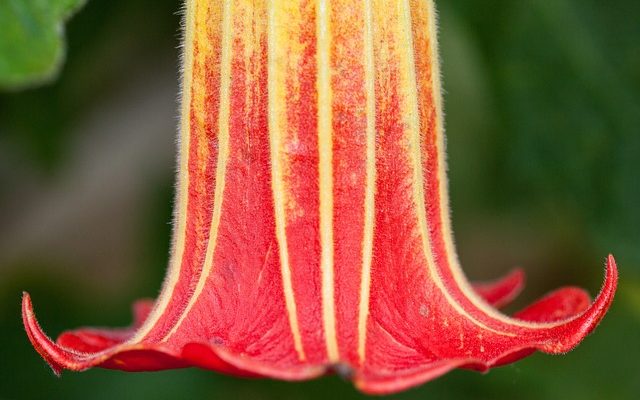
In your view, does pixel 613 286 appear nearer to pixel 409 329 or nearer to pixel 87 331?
pixel 409 329

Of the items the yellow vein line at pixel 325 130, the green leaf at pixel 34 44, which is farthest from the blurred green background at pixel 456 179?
the yellow vein line at pixel 325 130

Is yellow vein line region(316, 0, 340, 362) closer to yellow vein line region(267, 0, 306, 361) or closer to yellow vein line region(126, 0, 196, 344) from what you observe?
yellow vein line region(267, 0, 306, 361)

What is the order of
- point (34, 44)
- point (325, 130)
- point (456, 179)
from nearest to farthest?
point (325, 130) < point (34, 44) < point (456, 179)

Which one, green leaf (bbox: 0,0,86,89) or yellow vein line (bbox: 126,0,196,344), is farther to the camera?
green leaf (bbox: 0,0,86,89)

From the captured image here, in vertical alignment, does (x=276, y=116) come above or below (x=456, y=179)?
above

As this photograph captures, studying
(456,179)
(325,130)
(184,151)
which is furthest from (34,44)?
(456,179)

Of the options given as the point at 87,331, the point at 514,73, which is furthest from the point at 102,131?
the point at 87,331

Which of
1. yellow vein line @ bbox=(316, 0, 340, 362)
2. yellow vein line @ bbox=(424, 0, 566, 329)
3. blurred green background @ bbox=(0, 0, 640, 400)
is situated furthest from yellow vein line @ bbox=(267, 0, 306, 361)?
blurred green background @ bbox=(0, 0, 640, 400)

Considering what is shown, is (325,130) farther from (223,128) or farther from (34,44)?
(34,44)
